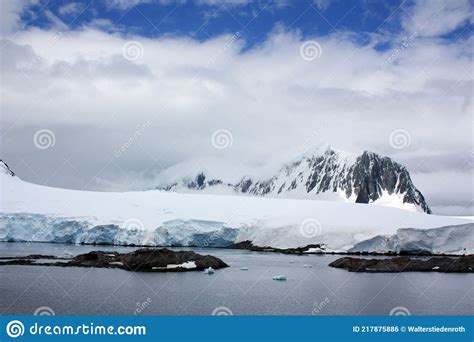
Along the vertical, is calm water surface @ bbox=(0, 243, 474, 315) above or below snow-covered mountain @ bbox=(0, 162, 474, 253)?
below

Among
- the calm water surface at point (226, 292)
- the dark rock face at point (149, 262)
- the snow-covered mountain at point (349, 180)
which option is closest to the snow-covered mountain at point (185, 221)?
the dark rock face at point (149, 262)

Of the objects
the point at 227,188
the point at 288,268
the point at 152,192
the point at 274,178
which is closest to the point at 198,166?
the point at 227,188

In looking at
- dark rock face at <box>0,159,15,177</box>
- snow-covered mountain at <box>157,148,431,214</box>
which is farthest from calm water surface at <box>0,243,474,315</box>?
snow-covered mountain at <box>157,148,431,214</box>

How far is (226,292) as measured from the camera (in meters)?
20.0

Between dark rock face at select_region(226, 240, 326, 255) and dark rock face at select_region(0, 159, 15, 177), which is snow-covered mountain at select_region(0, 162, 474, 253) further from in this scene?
dark rock face at select_region(226, 240, 326, 255)

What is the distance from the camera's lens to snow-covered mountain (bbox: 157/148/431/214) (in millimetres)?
127062

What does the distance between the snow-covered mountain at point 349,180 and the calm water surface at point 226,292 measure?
332 feet

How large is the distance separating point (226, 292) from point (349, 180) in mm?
113687

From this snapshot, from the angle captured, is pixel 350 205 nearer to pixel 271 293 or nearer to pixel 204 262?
pixel 204 262

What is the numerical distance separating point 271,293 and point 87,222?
32856 millimetres

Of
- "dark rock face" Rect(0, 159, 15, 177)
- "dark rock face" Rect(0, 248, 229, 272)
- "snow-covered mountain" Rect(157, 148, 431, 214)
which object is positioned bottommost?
"dark rock face" Rect(0, 248, 229, 272)

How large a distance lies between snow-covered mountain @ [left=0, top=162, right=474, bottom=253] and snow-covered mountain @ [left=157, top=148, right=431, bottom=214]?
2851 inches

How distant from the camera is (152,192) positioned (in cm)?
6225

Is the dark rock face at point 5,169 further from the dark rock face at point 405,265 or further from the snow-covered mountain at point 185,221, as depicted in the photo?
the dark rock face at point 405,265
